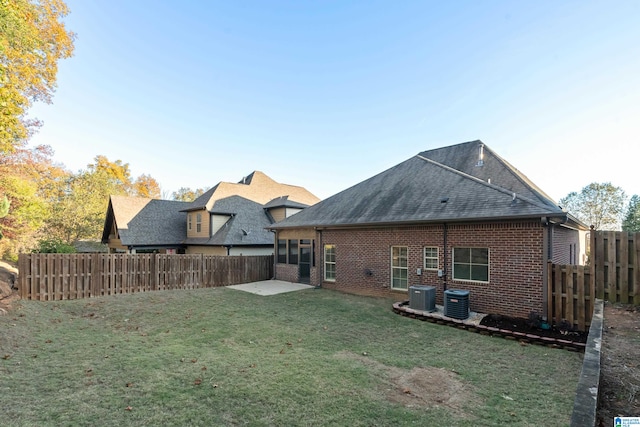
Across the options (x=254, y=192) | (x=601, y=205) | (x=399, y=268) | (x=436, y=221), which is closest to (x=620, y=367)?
(x=436, y=221)

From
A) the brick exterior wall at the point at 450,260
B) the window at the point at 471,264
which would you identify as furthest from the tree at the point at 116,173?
the window at the point at 471,264

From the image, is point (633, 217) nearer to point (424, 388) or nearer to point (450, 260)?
point (450, 260)

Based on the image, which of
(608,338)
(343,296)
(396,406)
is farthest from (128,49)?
(608,338)

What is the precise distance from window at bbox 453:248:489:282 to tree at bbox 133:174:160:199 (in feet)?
155

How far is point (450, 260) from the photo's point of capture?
9.75m

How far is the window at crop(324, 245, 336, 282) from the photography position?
44.8ft

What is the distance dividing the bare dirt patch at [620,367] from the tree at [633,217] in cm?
2947

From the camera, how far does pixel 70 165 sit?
32.4m

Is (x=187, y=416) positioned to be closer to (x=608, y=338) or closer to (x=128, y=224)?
(x=608, y=338)

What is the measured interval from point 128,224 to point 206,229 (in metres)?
5.57

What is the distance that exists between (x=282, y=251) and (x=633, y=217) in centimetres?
3249

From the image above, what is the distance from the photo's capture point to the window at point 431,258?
1011 centimetres

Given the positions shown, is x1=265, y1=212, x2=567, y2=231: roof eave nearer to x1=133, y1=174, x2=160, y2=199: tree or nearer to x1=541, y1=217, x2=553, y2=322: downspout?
x1=541, y1=217, x2=553, y2=322: downspout

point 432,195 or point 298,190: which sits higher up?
point 298,190
